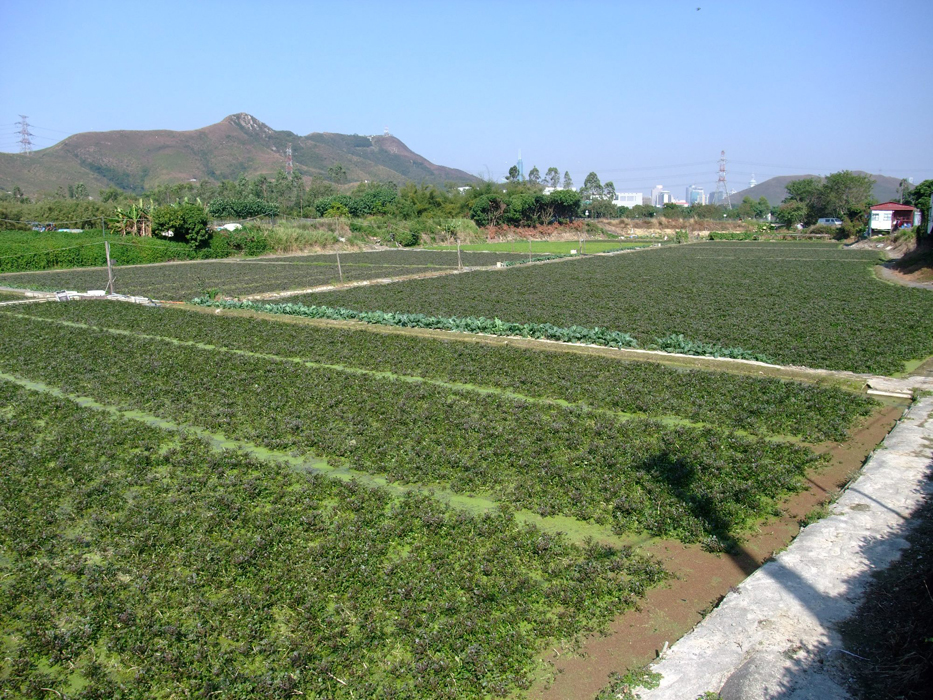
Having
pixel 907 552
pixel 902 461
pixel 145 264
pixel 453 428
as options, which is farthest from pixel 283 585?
pixel 145 264

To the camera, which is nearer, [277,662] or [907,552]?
[277,662]

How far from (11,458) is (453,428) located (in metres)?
5.24

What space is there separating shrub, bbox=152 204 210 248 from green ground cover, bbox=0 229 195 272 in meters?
0.90

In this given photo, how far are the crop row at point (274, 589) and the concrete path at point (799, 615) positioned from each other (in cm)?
69

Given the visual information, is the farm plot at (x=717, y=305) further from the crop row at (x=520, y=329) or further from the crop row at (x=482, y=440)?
the crop row at (x=482, y=440)

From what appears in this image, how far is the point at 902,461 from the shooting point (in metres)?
7.19

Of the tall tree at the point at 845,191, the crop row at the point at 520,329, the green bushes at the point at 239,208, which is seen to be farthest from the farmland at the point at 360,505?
the tall tree at the point at 845,191

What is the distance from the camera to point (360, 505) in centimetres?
645

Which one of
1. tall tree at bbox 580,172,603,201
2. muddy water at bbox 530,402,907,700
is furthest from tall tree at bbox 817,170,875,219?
muddy water at bbox 530,402,907,700

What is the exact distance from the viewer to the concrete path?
153 inches

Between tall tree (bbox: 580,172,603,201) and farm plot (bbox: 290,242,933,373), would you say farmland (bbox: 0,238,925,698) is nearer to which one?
farm plot (bbox: 290,242,933,373)

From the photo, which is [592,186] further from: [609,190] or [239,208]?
[239,208]

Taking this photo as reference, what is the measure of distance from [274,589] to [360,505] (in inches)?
60.9

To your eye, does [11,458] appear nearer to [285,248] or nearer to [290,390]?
[290,390]
